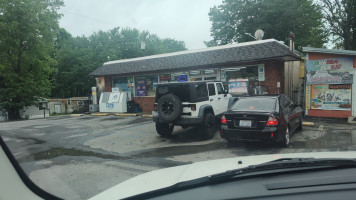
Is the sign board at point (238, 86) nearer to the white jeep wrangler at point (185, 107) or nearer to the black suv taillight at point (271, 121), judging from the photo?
the white jeep wrangler at point (185, 107)

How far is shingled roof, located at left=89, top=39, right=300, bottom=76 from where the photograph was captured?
41.8ft

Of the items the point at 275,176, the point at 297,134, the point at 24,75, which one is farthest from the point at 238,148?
the point at 24,75

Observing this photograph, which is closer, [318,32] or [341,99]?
[341,99]

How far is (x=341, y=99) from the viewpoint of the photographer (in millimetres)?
10898

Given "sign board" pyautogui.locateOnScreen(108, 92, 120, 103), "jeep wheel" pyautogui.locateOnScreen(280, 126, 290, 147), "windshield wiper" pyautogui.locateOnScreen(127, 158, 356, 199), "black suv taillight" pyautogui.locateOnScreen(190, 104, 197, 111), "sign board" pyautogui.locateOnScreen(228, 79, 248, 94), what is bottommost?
"jeep wheel" pyautogui.locateOnScreen(280, 126, 290, 147)

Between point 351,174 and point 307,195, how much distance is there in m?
0.44

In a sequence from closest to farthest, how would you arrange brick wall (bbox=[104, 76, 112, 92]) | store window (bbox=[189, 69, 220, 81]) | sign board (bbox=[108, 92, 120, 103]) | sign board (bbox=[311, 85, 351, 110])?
sign board (bbox=[311, 85, 351, 110]), store window (bbox=[189, 69, 220, 81]), sign board (bbox=[108, 92, 120, 103]), brick wall (bbox=[104, 76, 112, 92])

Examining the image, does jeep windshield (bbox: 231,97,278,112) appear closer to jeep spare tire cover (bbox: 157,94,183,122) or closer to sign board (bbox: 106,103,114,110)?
jeep spare tire cover (bbox: 157,94,183,122)

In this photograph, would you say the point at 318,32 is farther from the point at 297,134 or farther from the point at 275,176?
the point at 275,176

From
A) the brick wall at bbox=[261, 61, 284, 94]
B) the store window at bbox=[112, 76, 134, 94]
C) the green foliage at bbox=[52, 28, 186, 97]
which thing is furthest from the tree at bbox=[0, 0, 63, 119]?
the brick wall at bbox=[261, 61, 284, 94]

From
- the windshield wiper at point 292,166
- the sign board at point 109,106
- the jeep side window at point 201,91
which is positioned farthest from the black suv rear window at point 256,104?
the sign board at point 109,106

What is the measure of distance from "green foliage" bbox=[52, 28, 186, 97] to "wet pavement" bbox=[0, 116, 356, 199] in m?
30.9

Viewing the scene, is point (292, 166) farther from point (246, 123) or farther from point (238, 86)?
point (238, 86)

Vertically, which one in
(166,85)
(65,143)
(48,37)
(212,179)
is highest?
(48,37)
